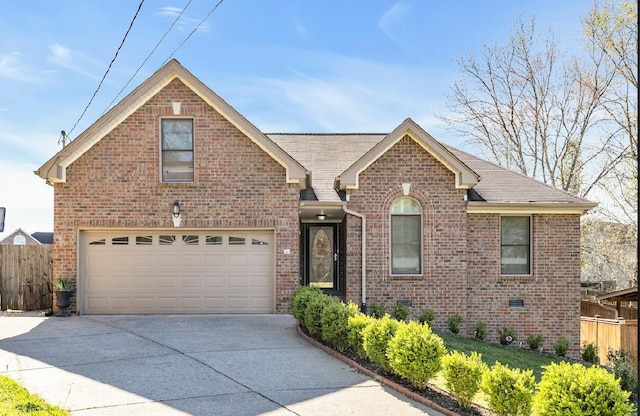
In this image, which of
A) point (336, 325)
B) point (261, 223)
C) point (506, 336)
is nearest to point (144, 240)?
point (261, 223)

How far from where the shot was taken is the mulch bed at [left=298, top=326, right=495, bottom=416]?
7.24 meters

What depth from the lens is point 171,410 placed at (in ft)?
22.8

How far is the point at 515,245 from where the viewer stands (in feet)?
51.3

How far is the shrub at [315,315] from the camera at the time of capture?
10977mm

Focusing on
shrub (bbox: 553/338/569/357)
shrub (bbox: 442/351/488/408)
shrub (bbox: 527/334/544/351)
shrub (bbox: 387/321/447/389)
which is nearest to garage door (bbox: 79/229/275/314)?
shrub (bbox: 527/334/544/351)

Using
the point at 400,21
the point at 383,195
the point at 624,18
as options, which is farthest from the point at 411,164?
the point at 624,18

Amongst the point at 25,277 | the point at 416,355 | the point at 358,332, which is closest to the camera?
the point at 416,355

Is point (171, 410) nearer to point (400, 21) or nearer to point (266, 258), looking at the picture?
point (266, 258)

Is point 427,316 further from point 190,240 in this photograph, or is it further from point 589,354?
point 190,240

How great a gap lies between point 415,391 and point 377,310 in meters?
6.35

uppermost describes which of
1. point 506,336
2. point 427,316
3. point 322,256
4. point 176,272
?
point 322,256

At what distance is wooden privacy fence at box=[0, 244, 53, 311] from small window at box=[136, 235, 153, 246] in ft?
10.3

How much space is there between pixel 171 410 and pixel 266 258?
7871 mm

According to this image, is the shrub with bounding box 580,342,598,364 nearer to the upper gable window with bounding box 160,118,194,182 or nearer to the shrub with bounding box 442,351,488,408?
the shrub with bounding box 442,351,488,408
